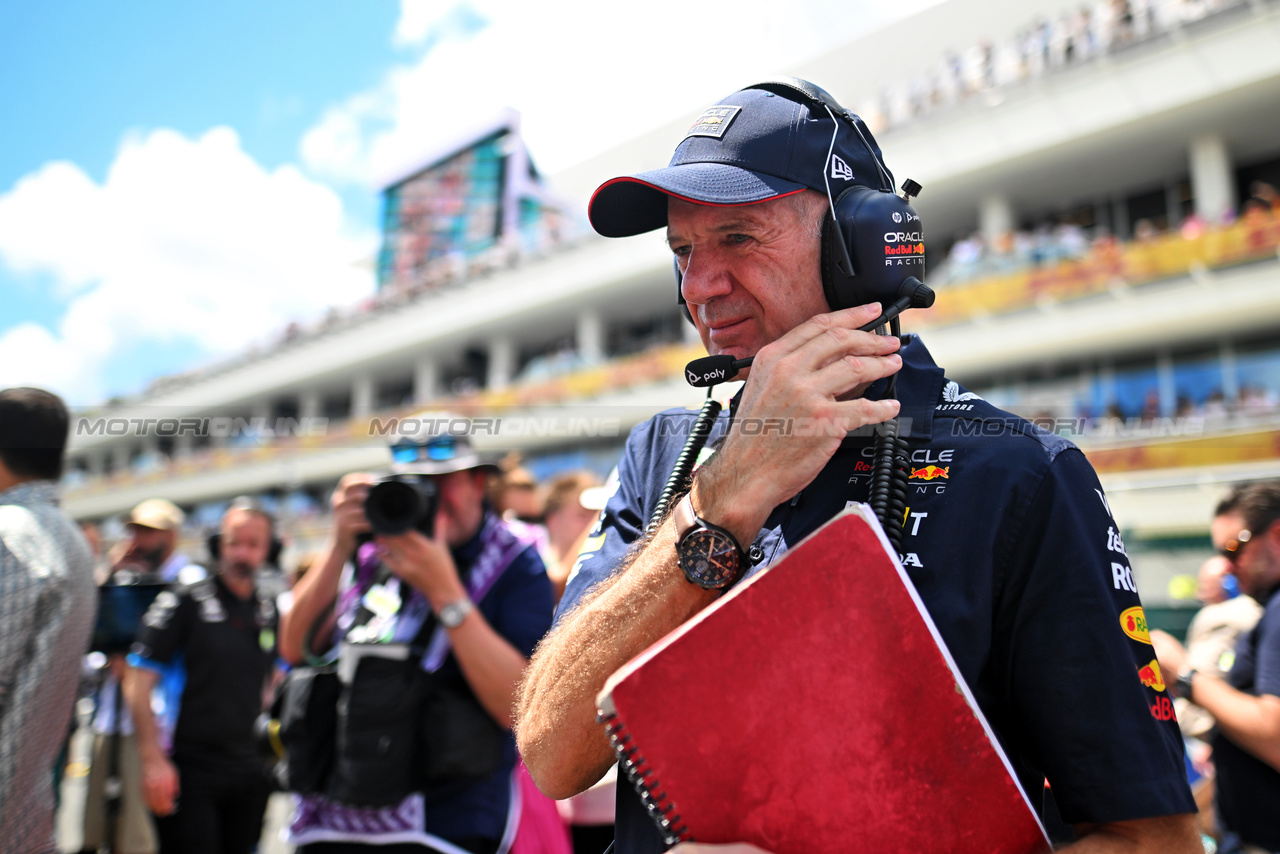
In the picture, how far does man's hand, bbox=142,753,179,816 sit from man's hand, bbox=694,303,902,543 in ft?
12.1

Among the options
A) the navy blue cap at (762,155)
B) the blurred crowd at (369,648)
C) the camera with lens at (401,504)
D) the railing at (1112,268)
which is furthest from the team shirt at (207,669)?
the railing at (1112,268)

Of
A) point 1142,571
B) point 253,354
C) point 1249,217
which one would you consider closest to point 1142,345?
point 1249,217

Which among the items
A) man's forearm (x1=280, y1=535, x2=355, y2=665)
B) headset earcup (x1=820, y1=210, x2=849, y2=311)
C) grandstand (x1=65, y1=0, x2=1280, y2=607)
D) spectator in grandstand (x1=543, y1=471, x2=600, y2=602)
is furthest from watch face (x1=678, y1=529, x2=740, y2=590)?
spectator in grandstand (x1=543, y1=471, x2=600, y2=602)

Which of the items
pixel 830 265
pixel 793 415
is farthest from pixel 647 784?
pixel 830 265

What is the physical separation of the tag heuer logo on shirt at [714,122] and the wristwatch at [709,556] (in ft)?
2.04

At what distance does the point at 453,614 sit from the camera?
244 cm

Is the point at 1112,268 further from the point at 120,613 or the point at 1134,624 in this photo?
Answer: the point at 1134,624

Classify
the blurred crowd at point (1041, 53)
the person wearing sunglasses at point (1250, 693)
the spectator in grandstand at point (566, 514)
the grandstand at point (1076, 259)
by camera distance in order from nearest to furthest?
the person wearing sunglasses at point (1250, 693) → the spectator in grandstand at point (566, 514) → the grandstand at point (1076, 259) → the blurred crowd at point (1041, 53)

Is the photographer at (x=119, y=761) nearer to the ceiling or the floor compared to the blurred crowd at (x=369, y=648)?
nearer to the floor

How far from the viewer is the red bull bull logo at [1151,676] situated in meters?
1.03

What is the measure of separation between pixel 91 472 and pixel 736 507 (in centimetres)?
6088

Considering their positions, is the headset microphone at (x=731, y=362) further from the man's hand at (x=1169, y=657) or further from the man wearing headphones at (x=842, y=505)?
the man's hand at (x=1169, y=657)

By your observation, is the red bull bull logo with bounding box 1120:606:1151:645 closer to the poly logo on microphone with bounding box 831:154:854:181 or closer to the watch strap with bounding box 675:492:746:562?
the watch strap with bounding box 675:492:746:562

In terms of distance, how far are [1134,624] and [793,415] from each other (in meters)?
0.50
